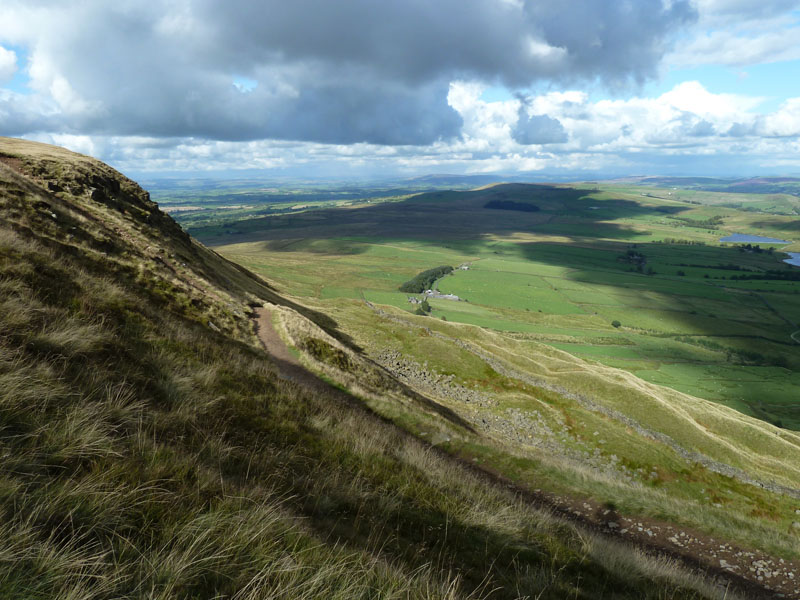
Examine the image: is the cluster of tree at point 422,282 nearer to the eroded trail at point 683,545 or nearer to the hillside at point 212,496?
the eroded trail at point 683,545

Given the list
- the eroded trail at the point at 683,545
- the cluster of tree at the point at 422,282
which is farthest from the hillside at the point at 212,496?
the cluster of tree at the point at 422,282

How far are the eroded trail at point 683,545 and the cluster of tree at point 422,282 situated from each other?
14597 centimetres

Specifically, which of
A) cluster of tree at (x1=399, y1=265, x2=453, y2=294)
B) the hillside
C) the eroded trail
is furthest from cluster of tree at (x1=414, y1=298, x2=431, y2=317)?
the hillside

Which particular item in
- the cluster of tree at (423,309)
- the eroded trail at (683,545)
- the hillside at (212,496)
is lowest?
the cluster of tree at (423,309)

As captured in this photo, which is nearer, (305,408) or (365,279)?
(305,408)

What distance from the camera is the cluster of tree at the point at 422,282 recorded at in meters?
164

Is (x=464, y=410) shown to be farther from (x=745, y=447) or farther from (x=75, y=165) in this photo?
(x=75, y=165)

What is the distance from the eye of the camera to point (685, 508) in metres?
16.2

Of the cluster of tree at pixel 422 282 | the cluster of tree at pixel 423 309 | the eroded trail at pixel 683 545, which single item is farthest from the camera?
the cluster of tree at pixel 422 282

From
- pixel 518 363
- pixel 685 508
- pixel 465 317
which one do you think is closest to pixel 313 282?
pixel 465 317

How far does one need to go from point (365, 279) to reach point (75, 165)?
13643 centimetres

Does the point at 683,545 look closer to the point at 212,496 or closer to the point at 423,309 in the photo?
the point at 212,496

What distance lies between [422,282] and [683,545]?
161 m

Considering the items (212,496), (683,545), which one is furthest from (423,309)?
(212,496)
